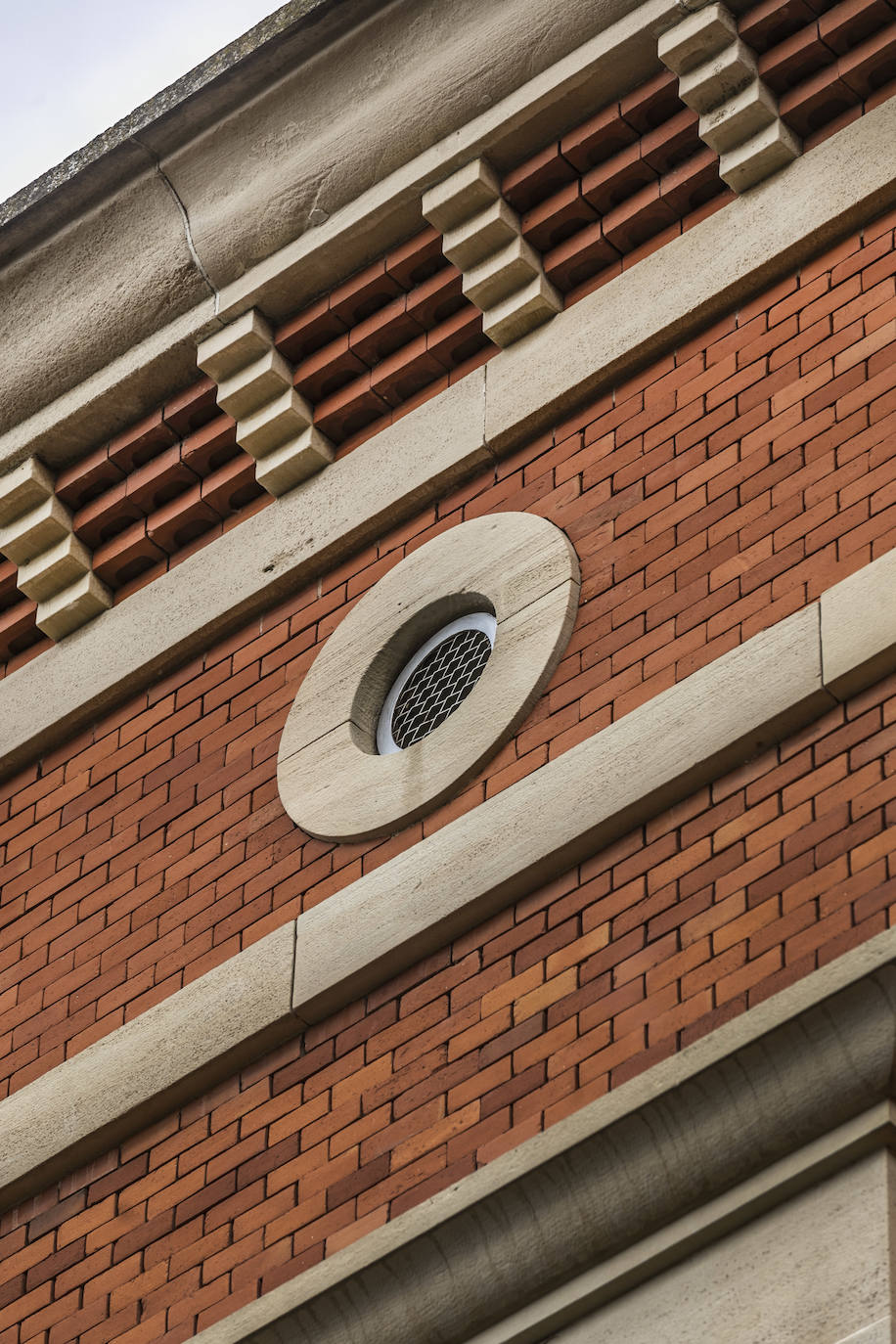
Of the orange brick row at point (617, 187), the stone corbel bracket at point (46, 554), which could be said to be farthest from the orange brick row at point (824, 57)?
the stone corbel bracket at point (46, 554)

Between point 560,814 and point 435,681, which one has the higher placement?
point 435,681

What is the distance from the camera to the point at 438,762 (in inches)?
348

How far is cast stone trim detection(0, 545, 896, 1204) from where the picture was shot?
8.12 meters

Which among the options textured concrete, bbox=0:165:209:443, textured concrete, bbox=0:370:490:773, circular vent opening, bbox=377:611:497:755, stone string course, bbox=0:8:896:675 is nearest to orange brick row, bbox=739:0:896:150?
stone string course, bbox=0:8:896:675

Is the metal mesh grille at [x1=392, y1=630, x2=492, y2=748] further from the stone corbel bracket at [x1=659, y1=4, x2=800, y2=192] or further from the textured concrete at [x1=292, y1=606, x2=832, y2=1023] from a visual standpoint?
the stone corbel bracket at [x1=659, y1=4, x2=800, y2=192]

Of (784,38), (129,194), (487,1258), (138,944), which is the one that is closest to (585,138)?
(784,38)

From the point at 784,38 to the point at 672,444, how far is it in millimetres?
1309

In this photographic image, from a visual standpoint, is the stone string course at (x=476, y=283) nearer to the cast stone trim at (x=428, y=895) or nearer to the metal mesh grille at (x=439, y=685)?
the metal mesh grille at (x=439, y=685)

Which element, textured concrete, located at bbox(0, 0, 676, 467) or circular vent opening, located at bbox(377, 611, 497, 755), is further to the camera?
textured concrete, located at bbox(0, 0, 676, 467)

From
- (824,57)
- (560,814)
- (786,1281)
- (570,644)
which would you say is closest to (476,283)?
(824,57)

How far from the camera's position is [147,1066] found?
8.96 metres

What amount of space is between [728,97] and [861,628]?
2.11 meters

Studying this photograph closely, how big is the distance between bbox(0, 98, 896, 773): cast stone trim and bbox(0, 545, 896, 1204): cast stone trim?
1.33 meters

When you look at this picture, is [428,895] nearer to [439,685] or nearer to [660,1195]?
[439,685]
